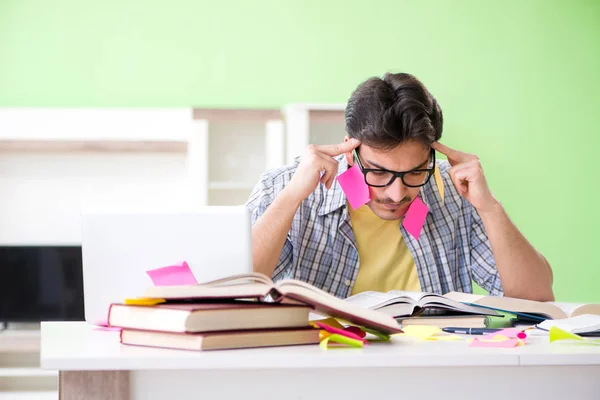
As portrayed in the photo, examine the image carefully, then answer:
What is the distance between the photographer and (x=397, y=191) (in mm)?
1797

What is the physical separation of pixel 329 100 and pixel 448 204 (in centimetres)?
206

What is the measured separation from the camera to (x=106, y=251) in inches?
47.6

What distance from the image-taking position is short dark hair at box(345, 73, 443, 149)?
1787 mm

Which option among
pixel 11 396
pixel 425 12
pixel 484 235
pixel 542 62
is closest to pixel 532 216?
pixel 542 62

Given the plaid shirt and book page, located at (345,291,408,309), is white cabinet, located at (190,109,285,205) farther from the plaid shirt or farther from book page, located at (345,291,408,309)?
book page, located at (345,291,408,309)

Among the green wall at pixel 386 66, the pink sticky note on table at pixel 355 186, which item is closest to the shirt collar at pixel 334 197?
the pink sticky note on table at pixel 355 186

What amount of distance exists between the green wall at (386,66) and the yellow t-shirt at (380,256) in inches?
82.5

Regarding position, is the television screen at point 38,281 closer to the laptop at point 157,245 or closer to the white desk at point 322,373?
the laptop at point 157,245

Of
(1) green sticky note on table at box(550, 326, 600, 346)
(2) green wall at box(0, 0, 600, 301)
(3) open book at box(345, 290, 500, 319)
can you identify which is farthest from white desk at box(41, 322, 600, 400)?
(2) green wall at box(0, 0, 600, 301)

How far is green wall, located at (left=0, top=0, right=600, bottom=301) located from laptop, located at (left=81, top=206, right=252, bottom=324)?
9.32 ft

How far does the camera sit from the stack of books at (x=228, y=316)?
912 millimetres

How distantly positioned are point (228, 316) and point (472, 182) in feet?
3.67

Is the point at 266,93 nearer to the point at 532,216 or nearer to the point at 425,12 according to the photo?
the point at 425,12

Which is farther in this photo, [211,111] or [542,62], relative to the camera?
[542,62]
